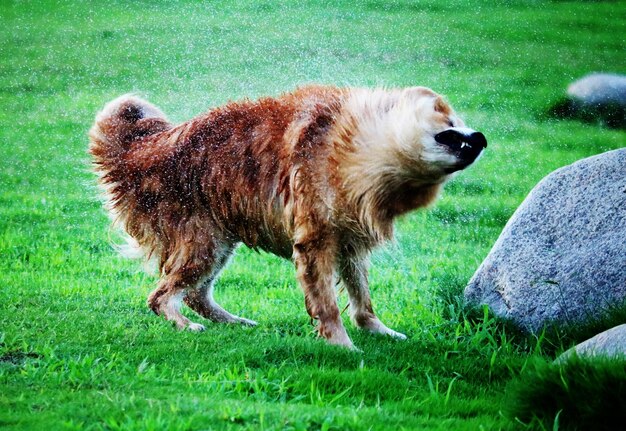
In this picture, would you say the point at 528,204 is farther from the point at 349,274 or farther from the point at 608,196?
the point at 349,274

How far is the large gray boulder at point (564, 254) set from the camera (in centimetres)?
574

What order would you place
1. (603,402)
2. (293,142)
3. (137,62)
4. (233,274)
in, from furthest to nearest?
(137,62) → (233,274) → (293,142) → (603,402)

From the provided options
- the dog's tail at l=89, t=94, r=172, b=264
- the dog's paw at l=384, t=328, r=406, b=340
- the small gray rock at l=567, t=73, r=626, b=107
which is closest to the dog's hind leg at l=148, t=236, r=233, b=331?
the dog's tail at l=89, t=94, r=172, b=264

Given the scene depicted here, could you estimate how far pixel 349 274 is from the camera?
19.1 ft

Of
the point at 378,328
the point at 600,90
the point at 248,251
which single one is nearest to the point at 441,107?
the point at 378,328

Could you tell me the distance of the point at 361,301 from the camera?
595 cm

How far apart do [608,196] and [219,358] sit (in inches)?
98.6

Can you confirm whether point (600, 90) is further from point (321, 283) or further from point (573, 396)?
point (573, 396)

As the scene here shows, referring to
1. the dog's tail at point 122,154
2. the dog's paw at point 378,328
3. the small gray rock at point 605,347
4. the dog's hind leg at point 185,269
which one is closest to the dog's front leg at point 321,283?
the dog's paw at point 378,328

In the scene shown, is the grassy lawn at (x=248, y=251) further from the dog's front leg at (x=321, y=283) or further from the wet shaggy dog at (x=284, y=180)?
the wet shaggy dog at (x=284, y=180)

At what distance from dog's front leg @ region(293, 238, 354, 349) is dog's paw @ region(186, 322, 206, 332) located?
70cm

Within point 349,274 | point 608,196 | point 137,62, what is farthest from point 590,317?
point 137,62

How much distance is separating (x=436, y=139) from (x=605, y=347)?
52.6 inches

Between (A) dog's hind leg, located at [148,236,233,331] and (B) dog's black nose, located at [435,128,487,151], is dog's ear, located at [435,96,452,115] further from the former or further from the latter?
(A) dog's hind leg, located at [148,236,233,331]
